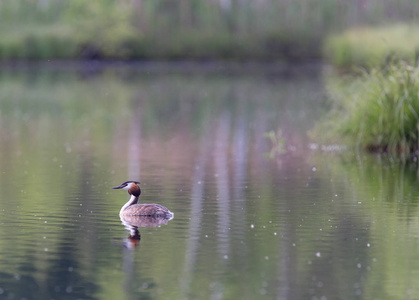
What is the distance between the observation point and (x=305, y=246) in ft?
32.0

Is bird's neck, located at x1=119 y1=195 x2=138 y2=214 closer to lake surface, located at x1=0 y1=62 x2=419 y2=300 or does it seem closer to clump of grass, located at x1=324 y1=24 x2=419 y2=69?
lake surface, located at x1=0 y1=62 x2=419 y2=300

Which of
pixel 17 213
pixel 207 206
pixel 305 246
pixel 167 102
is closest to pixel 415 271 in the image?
pixel 305 246

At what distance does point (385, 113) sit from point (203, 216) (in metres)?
6.64

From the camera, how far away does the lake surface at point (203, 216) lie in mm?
8352

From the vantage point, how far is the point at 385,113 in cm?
1717

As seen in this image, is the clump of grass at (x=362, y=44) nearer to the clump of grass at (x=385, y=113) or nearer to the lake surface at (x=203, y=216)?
the lake surface at (x=203, y=216)

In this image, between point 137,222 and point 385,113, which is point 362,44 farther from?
point 137,222

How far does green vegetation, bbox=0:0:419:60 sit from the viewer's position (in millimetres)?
65625

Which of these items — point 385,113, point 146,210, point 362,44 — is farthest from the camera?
point 362,44

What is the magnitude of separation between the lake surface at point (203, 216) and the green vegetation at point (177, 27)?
4127 centimetres

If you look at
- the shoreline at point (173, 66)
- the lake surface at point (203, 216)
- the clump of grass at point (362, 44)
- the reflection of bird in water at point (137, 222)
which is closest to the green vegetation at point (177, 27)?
the shoreline at point (173, 66)

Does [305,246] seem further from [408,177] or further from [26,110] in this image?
[26,110]

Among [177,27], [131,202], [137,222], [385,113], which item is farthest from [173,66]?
[137,222]

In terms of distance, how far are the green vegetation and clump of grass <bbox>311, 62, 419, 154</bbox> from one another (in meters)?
47.2
